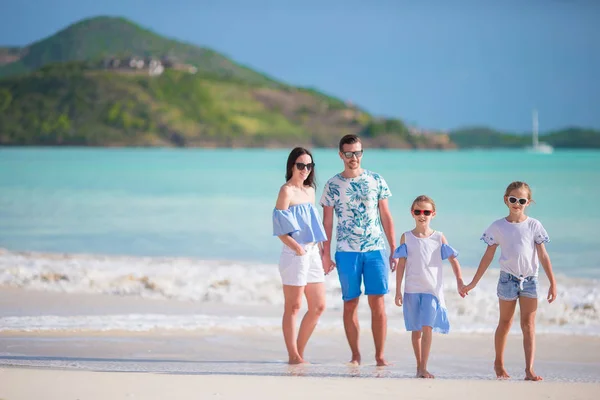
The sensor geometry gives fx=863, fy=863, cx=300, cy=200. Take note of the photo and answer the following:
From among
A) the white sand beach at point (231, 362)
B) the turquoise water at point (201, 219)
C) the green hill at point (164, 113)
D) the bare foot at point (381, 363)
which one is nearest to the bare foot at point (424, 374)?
the white sand beach at point (231, 362)

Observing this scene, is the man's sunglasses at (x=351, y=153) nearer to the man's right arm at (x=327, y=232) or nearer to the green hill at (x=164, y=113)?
the man's right arm at (x=327, y=232)

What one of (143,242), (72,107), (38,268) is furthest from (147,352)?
(72,107)

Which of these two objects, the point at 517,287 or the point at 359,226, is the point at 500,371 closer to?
the point at 517,287

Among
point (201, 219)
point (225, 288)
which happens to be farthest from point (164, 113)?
point (225, 288)

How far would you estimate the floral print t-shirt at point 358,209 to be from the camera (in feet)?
18.1

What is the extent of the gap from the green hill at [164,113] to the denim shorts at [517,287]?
134746mm

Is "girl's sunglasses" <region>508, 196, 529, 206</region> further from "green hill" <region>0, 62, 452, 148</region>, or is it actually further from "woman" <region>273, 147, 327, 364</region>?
"green hill" <region>0, 62, 452, 148</region>

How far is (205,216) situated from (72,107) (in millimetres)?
119041

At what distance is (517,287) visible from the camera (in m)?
5.05

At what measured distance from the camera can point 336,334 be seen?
702cm

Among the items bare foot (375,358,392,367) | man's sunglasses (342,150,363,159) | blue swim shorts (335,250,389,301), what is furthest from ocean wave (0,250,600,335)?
man's sunglasses (342,150,363,159)

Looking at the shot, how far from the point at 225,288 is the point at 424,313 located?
464 centimetres

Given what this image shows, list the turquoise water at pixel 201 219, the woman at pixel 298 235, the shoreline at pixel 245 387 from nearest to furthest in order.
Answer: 1. the shoreline at pixel 245 387
2. the woman at pixel 298 235
3. the turquoise water at pixel 201 219

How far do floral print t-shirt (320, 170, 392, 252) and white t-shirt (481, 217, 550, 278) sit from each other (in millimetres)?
803
